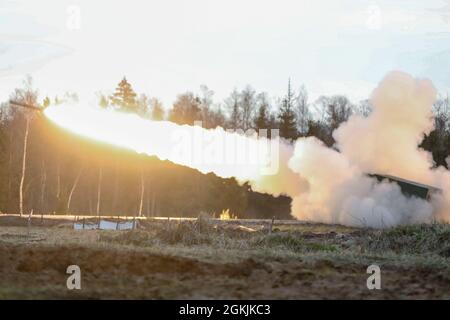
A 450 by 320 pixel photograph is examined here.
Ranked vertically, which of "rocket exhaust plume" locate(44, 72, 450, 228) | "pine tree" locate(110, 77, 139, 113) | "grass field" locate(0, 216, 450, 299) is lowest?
"grass field" locate(0, 216, 450, 299)

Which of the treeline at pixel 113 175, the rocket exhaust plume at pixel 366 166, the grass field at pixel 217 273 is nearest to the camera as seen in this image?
the grass field at pixel 217 273

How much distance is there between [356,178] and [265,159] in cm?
576

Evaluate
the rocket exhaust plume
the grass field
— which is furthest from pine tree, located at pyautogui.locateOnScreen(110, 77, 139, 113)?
the grass field

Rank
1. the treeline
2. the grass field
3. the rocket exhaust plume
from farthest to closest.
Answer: the treeline → the rocket exhaust plume → the grass field

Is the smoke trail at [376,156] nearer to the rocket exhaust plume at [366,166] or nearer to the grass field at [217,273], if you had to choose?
the rocket exhaust plume at [366,166]

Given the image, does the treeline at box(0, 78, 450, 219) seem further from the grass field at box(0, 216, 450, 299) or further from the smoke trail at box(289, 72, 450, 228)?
the grass field at box(0, 216, 450, 299)

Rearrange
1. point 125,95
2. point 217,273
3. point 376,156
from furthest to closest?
point 125,95 < point 376,156 < point 217,273

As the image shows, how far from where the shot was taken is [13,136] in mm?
66875

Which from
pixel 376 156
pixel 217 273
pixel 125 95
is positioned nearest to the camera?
pixel 217 273

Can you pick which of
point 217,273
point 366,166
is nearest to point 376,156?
point 366,166

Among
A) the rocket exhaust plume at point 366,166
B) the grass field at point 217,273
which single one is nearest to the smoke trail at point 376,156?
the rocket exhaust plume at point 366,166

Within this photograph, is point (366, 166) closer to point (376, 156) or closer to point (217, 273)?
point (376, 156)

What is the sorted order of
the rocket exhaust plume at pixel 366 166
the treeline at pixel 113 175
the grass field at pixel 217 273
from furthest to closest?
1. the treeline at pixel 113 175
2. the rocket exhaust plume at pixel 366 166
3. the grass field at pixel 217 273
